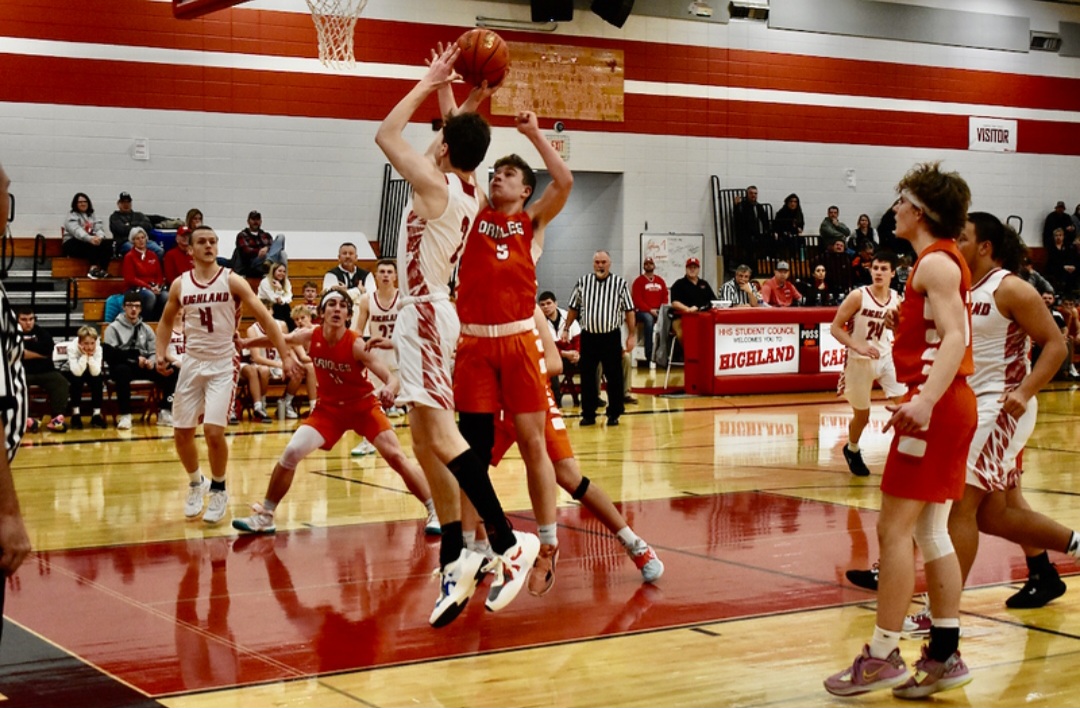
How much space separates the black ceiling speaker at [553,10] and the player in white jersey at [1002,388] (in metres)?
15.8

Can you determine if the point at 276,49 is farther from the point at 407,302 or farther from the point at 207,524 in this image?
the point at 407,302

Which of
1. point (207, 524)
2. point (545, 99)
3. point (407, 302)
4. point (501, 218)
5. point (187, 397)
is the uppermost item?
point (545, 99)

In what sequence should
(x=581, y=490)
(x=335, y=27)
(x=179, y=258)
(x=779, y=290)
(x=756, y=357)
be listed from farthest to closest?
(x=779, y=290), (x=756, y=357), (x=335, y=27), (x=179, y=258), (x=581, y=490)

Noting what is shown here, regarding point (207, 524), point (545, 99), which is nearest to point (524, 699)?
point (207, 524)

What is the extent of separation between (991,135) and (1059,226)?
224 centimetres

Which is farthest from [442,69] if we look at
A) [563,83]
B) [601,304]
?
[563,83]

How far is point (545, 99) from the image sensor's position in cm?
2177

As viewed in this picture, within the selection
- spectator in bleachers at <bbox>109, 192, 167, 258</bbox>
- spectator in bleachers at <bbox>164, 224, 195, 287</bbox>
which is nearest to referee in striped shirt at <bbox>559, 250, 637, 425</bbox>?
spectator in bleachers at <bbox>164, 224, 195, 287</bbox>

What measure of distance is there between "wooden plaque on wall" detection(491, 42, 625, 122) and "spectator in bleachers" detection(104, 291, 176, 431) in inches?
332

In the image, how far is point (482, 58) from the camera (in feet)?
19.5

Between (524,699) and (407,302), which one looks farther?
(407,302)

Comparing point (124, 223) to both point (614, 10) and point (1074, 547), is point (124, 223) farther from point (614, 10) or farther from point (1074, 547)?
point (1074, 547)

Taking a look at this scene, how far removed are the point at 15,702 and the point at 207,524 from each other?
12.3 feet

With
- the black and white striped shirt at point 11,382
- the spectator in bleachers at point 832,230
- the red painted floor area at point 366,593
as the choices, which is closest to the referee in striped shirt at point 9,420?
the black and white striped shirt at point 11,382
